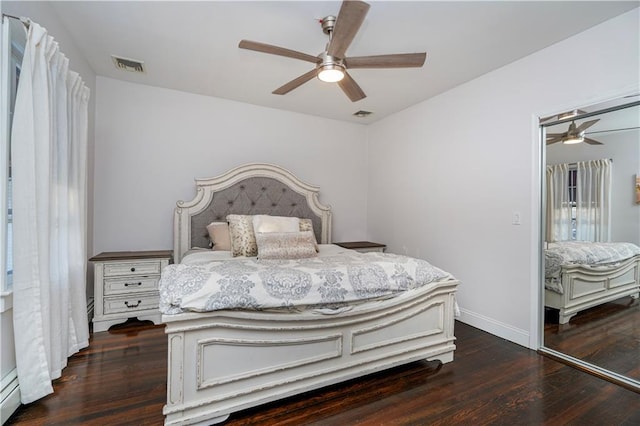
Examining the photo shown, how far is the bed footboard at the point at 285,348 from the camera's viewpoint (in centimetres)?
157

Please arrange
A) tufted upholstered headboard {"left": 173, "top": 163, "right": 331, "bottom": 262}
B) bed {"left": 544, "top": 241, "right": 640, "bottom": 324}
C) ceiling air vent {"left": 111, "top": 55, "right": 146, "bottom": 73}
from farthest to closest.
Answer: tufted upholstered headboard {"left": 173, "top": 163, "right": 331, "bottom": 262} < ceiling air vent {"left": 111, "top": 55, "right": 146, "bottom": 73} < bed {"left": 544, "top": 241, "right": 640, "bottom": 324}

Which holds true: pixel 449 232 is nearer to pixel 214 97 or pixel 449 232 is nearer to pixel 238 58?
pixel 238 58

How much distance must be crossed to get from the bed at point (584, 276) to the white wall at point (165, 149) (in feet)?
9.52

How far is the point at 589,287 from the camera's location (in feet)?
8.39

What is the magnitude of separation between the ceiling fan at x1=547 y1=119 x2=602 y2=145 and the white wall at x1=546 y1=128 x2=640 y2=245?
66 mm

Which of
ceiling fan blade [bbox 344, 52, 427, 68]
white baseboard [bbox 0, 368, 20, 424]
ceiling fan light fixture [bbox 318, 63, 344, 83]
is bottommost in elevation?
white baseboard [bbox 0, 368, 20, 424]

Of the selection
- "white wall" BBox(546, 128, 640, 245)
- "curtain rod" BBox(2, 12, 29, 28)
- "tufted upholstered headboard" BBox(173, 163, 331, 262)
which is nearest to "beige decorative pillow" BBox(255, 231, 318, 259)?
"tufted upholstered headboard" BBox(173, 163, 331, 262)

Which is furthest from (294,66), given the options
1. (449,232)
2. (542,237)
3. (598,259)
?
(598,259)

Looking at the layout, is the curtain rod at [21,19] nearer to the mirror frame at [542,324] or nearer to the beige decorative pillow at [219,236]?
the beige decorative pillow at [219,236]

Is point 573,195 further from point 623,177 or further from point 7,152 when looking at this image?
point 7,152

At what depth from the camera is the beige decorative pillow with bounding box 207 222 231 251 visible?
127 inches

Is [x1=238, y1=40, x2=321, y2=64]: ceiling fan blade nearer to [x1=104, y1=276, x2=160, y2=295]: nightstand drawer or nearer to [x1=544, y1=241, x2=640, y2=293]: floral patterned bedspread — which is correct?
[x1=104, y1=276, x2=160, y2=295]: nightstand drawer

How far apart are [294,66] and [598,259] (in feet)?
10.2

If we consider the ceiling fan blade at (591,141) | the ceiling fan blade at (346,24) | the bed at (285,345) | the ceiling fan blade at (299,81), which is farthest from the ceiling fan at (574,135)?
the ceiling fan blade at (299,81)
